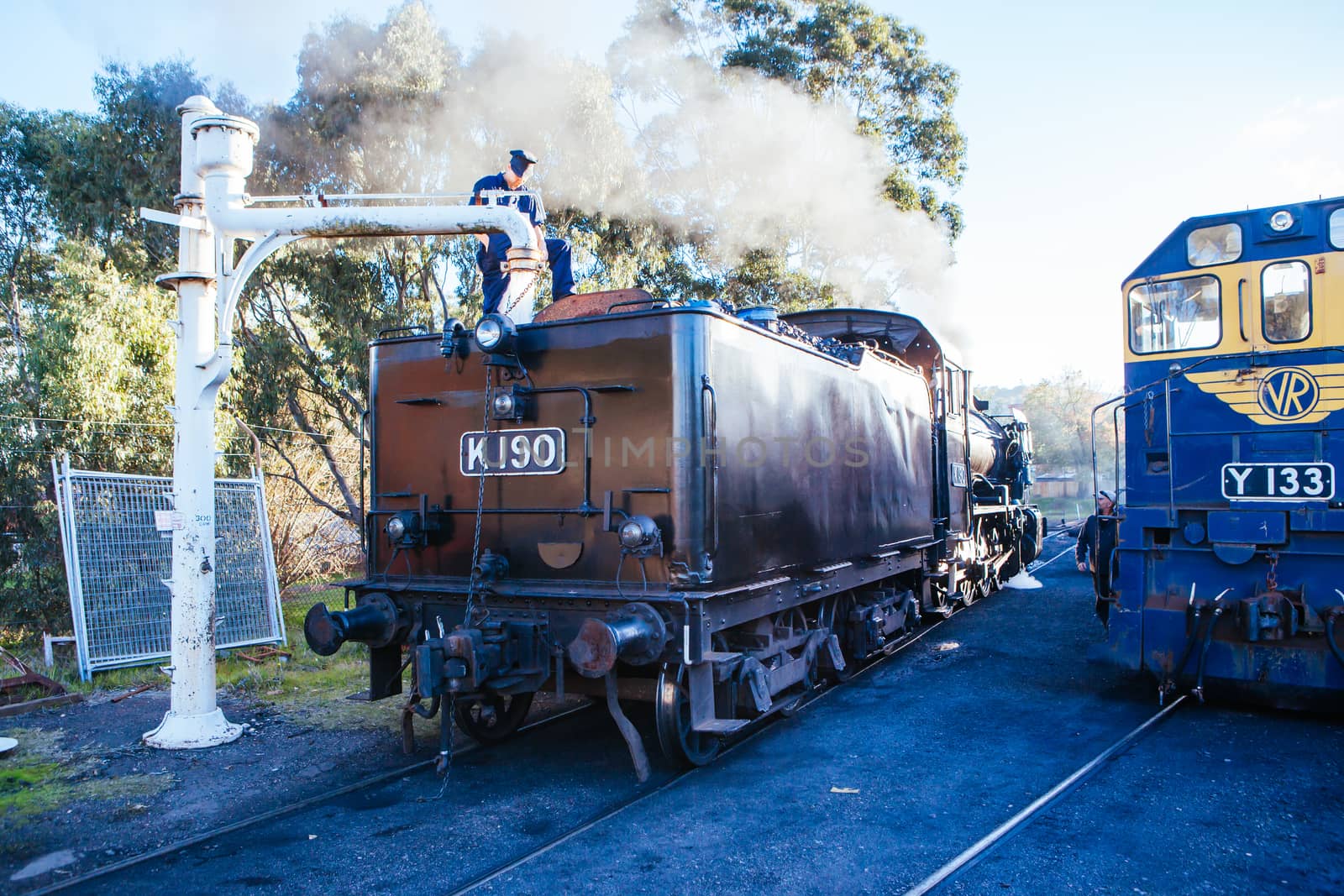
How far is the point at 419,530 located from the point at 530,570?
846 millimetres

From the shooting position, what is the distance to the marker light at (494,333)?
5.10 metres

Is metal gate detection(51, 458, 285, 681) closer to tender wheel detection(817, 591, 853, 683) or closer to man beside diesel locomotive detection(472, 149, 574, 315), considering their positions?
man beside diesel locomotive detection(472, 149, 574, 315)

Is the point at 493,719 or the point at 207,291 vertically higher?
the point at 207,291

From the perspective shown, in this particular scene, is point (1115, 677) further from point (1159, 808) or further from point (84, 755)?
point (84, 755)

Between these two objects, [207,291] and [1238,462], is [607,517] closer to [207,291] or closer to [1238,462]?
[207,291]

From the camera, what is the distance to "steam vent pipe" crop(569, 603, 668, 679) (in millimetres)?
4422

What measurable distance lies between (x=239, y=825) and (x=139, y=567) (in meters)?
4.43

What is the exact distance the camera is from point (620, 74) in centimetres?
1678

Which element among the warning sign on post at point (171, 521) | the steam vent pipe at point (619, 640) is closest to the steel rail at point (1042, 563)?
the steam vent pipe at point (619, 640)

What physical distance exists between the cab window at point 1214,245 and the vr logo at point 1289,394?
3.09 ft

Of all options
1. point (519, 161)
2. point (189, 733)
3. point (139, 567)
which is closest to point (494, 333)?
point (519, 161)

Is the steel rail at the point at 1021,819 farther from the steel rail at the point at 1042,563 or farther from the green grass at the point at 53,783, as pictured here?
the steel rail at the point at 1042,563

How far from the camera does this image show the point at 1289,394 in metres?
6.31

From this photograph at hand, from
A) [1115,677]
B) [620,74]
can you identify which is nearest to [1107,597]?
[1115,677]
